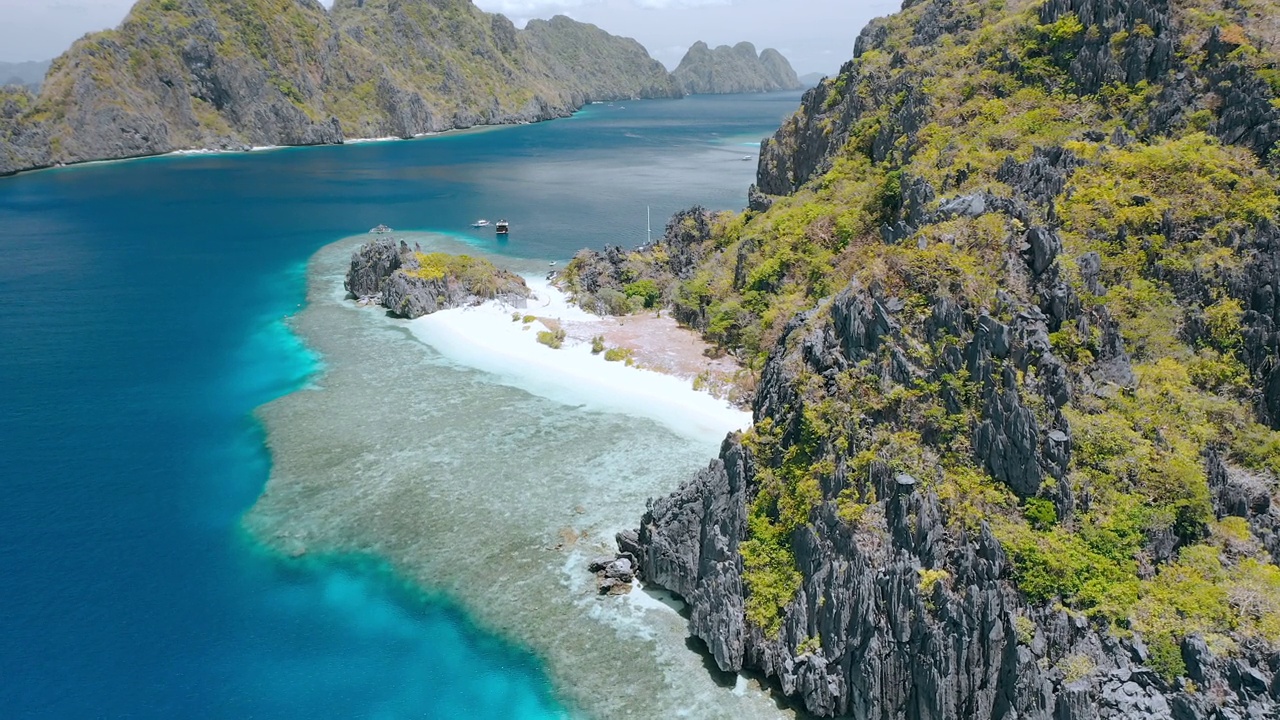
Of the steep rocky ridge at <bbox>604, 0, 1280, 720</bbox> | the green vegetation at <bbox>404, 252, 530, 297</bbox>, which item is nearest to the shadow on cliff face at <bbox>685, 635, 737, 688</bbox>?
the steep rocky ridge at <bbox>604, 0, 1280, 720</bbox>

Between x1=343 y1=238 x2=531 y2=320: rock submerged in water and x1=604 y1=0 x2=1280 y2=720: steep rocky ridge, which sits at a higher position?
x1=604 y1=0 x2=1280 y2=720: steep rocky ridge

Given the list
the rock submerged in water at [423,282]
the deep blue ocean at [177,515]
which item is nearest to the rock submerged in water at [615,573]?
the deep blue ocean at [177,515]

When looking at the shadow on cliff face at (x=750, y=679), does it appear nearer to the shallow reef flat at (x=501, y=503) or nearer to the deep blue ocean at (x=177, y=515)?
the shallow reef flat at (x=501, y=503)

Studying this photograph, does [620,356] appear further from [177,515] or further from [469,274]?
[177,515]

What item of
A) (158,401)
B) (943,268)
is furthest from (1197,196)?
(158,401)

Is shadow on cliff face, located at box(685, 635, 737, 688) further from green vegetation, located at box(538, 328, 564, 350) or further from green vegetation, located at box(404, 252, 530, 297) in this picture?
green vegetation, located at box(404, 252, 530, 297)

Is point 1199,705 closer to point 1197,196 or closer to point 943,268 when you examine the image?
point 943,268
